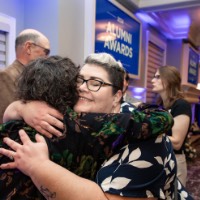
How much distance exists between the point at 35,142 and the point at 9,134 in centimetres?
10

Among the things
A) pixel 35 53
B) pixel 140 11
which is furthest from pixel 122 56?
pixel 35 53

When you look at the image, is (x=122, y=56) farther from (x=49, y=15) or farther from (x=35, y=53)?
(x=35, y=53)

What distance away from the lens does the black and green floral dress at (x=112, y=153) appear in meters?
0.83

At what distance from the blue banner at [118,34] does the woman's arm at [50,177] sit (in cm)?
224

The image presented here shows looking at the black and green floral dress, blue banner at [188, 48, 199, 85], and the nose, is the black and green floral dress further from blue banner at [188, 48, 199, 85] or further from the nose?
blue banner at [188, 48, 199, 85]

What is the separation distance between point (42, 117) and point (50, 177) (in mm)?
200

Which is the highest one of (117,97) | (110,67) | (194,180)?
(110,67)

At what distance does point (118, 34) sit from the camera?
3.42 m

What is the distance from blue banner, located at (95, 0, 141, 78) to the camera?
9.91 feet

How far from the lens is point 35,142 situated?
0.88 meters

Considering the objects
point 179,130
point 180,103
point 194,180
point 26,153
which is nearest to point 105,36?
point 180,103

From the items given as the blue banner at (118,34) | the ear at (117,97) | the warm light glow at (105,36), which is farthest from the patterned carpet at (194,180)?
the ear at (117,97)

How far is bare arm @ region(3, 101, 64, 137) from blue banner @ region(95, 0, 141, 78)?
2.10 metres

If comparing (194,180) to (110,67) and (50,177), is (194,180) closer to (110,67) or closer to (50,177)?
(110,67)
